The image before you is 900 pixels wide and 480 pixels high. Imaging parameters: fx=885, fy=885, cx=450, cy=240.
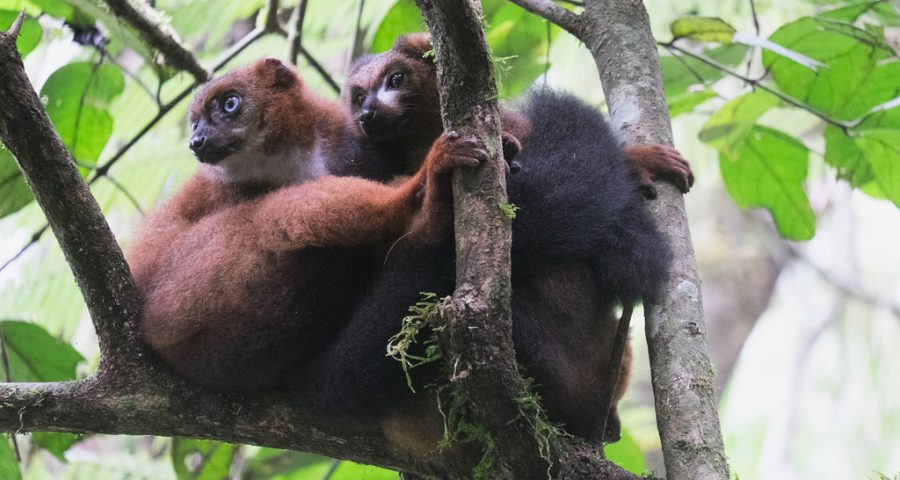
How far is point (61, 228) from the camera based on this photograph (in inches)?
127

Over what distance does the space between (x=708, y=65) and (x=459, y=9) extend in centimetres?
279

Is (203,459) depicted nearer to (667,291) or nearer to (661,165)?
(667,291)

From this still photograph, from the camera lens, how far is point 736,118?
180 inches

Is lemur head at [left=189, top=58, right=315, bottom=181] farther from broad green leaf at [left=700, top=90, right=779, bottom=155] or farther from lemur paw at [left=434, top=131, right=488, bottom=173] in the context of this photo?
broad green leaf at [left=700, top=90, right=779, bottom=155]

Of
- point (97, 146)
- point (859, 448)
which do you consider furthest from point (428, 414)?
point (859, 448)

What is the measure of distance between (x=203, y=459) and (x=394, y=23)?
110 inches

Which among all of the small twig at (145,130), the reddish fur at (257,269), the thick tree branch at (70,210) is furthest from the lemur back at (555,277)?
the small twig at (145,130)

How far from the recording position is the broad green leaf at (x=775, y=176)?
5070mm

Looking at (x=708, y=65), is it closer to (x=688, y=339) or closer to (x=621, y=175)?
(x=621, y=175)

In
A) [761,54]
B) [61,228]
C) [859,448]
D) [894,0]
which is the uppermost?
[61,228]

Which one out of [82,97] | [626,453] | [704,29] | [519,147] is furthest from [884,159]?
[82,97]

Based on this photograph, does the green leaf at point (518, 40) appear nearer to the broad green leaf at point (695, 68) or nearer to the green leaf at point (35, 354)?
the broad green leaf at point (695, 68)

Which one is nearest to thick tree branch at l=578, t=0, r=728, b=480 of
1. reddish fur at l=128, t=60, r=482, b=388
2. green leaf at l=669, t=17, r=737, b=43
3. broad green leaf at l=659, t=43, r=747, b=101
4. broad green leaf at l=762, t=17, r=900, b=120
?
green leaf at l=669, t=17, r=737, b=43

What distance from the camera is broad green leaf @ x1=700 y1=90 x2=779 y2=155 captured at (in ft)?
14.9
